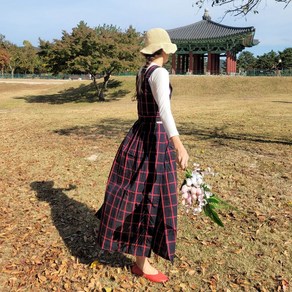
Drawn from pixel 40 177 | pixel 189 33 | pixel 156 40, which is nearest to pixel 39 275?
pixel 156 40

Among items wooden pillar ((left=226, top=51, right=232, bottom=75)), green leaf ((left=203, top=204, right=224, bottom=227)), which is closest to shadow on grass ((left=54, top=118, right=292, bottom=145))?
green leaf ((left=203, top=204, right=224, bottom=227))

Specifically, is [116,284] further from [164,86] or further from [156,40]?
[156,40]

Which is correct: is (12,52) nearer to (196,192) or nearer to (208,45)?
(208,45)

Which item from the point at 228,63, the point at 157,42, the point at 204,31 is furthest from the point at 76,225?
the point at 204,31

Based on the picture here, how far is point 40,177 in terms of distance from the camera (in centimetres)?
627

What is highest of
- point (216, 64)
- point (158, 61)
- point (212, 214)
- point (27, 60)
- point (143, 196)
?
point (27, 60)

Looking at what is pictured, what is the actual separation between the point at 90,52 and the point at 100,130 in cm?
1798

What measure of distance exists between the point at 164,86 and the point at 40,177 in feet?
14.6

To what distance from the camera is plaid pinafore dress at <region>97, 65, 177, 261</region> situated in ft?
9.41

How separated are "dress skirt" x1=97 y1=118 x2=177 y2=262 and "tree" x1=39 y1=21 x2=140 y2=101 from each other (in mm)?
24398

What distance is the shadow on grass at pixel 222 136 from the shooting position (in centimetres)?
881

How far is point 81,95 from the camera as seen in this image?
32.5 metres

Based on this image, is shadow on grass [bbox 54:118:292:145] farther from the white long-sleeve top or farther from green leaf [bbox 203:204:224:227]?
the white long-sleeve top

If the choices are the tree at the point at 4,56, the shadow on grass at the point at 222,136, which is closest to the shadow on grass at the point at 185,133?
the shadow on grass at the point at 222,136
